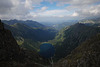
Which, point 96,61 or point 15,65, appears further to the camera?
point 96,61

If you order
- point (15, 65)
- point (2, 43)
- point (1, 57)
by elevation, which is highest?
point (2, 43)

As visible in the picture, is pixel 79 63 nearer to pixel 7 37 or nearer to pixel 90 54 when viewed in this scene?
pixel 90 54

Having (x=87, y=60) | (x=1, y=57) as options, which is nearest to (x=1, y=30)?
(x=1, y=57)

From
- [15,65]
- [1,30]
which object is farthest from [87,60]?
[1,30]

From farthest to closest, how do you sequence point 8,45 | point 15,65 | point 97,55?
point 8,45
point 97,55
point 15,65

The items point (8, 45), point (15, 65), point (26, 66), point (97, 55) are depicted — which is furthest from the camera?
point (8, 45)

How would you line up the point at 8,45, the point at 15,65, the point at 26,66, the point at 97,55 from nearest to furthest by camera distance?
the point at 15,65
the point at 26,66
the point at 97,55
the point at 8,45

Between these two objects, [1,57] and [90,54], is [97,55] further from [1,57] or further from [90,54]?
[1,57]

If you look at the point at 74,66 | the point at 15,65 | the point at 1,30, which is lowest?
the point at 74,66

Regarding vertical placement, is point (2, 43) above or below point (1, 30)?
below
